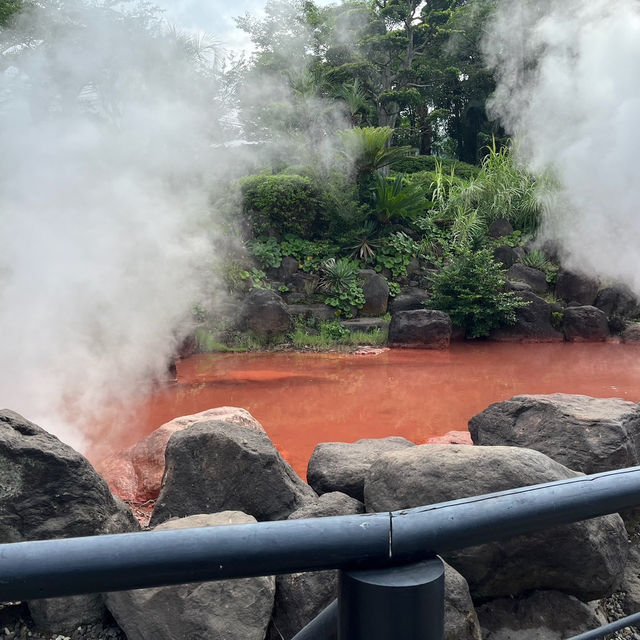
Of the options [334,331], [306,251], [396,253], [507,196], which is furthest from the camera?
[507,196]

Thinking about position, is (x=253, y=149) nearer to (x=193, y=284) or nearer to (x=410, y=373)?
(x=193, y=284)

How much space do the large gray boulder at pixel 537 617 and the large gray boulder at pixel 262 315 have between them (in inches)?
255

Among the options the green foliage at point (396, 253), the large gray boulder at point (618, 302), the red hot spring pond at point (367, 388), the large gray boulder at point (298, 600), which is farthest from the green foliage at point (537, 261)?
the large gray boulder at point (298, 600)

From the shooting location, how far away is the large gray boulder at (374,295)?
9.53 m

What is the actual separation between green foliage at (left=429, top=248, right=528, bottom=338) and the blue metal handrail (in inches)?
330

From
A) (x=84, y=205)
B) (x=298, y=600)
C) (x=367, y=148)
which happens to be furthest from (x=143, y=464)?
(x=367, y=148)

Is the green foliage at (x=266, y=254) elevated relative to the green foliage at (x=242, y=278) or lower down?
elevated

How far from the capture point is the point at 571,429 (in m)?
3.02

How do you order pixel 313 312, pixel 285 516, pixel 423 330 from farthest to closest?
pixel 313 312 < pixel 423 330 < pixel 285 516

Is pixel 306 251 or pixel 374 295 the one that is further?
pixel 306 251

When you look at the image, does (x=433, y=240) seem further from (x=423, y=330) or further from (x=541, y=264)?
(x=423, y=330)

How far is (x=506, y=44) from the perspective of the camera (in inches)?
626

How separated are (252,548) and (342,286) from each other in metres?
9.10

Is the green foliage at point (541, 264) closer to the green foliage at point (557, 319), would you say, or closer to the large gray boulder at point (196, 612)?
the green foliage at point (557, 319)
